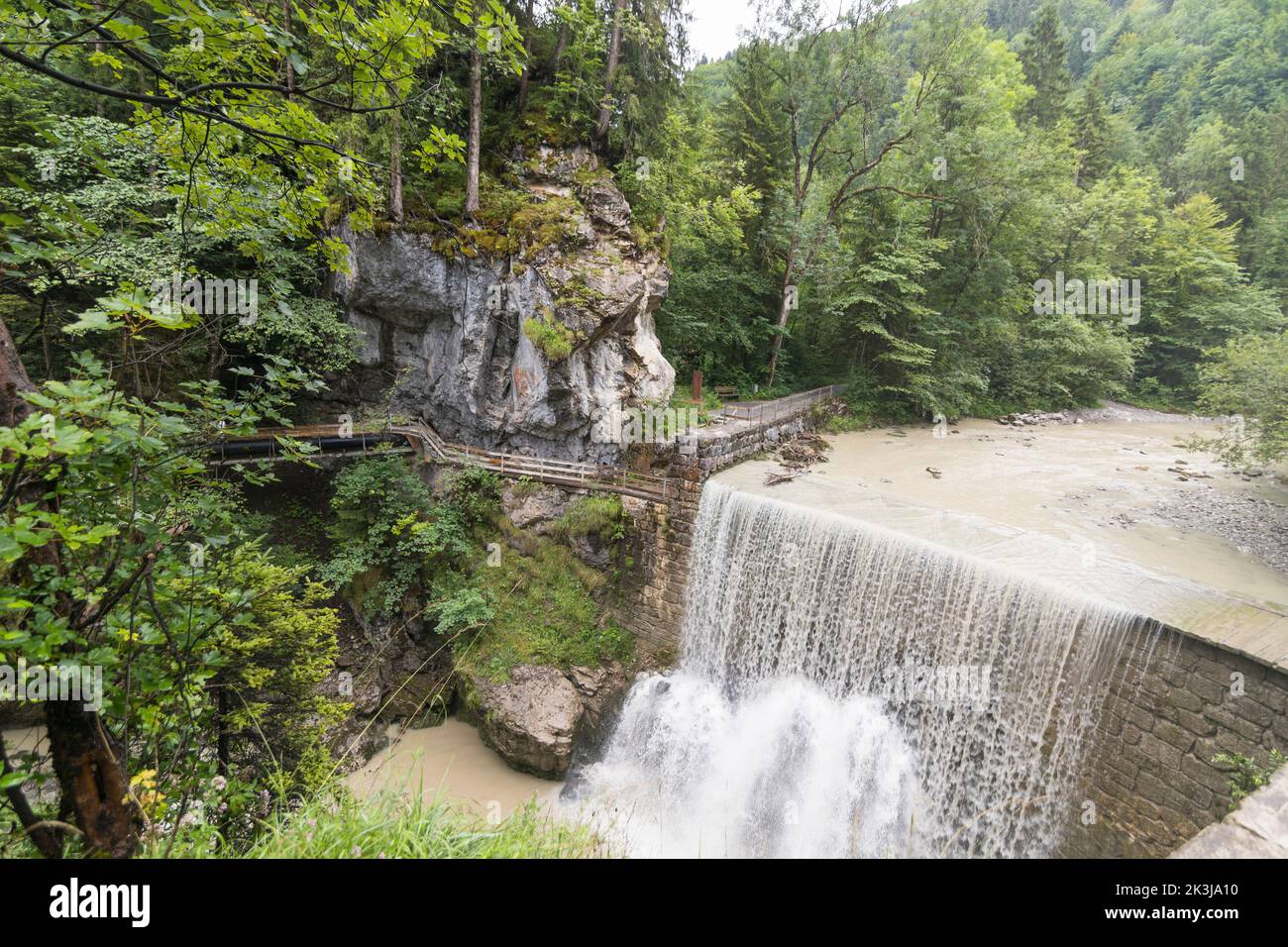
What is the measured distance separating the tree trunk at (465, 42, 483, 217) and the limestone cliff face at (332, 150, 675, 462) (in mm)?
1148

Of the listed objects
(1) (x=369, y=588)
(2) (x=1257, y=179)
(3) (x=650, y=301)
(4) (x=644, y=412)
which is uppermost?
(2) (x=1257, y=179)

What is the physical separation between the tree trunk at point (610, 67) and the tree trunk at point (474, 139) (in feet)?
9.43

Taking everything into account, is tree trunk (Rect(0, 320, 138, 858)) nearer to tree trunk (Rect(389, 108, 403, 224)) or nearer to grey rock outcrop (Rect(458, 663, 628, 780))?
grey rock outcrop (Rect(458, 663, 628, 780))

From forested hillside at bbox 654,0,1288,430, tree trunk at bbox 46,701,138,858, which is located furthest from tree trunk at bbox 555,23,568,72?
tree trunk at bbox 46,701,138,858

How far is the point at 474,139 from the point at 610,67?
12.6 ft

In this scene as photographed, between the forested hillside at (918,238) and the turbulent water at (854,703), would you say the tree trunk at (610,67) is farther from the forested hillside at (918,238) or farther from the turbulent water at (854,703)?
the turbulent water at (854,703)

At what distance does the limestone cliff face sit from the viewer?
1102 cm

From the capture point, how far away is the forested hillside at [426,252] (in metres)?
2.15

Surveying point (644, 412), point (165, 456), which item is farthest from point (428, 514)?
point (165, 456)

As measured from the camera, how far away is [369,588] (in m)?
10.9

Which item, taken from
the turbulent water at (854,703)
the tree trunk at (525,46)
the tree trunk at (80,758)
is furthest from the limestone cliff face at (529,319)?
the tree trunk at (80,758)
